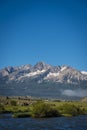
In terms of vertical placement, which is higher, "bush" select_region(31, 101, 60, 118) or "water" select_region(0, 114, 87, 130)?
"bush" select_region(31, 101, 60, 118)

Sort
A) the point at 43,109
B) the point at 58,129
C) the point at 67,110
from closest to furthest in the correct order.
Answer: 1. the point at 58,129
2. the point at 43,109
3. the point at 67,110

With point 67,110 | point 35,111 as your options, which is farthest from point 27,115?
point 67,110

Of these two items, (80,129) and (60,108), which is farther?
(60,108)

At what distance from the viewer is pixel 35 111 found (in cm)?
11019

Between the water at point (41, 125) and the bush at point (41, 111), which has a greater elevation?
the bush at point (41, 111)

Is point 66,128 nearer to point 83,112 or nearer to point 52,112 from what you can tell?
point 52,112

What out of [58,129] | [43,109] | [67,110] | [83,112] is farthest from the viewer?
[83,112]

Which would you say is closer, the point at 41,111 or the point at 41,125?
the point at 41,125

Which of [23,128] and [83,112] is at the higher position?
[83,112]

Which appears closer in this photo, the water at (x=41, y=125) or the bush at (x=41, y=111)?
the water at (x=41, y=125)

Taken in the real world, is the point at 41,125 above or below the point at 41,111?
below

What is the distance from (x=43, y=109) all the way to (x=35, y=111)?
3.22 meters

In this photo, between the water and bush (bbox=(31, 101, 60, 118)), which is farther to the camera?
bush (bbox=(31, 101, 60, 118))

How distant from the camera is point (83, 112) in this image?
134625mm
